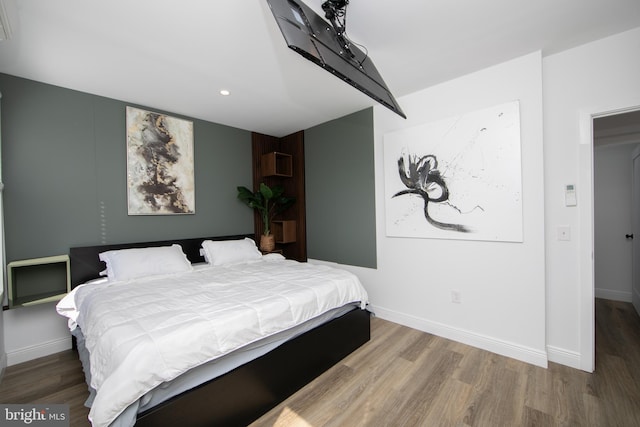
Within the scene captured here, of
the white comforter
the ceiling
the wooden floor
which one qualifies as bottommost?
the wooden floor

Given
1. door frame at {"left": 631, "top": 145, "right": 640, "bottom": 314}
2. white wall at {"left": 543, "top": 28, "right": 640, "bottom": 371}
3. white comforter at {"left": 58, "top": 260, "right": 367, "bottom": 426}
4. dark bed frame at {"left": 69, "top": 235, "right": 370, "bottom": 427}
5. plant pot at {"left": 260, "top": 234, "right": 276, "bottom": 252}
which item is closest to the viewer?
white comforter at {"left": 58, "top": 260, "right": 367, "bottom": 426}

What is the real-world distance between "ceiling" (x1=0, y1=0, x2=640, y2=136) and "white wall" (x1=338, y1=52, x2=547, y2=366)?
0.20 m

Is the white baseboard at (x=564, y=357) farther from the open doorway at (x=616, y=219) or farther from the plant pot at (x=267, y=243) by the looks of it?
the plant pot at (x=267, y=243)

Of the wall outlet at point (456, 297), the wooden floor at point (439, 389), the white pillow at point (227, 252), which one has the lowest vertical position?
the wooden floor at point (439, 389)

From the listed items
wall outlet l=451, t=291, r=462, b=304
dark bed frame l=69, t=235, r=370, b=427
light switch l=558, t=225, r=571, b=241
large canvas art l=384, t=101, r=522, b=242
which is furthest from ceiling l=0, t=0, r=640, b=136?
wall outlet l=451, t=291, r=462, b=304

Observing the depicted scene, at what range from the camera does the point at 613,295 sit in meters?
3.56

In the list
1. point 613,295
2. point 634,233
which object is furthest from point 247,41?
point 613,295

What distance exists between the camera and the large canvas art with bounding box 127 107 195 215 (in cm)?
297

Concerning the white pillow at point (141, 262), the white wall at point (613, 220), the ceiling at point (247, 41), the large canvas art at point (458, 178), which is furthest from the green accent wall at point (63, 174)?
the white wall at point (613, 220)

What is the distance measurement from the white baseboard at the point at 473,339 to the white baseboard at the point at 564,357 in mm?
112

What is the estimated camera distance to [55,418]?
1575mm

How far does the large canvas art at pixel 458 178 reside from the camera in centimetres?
230

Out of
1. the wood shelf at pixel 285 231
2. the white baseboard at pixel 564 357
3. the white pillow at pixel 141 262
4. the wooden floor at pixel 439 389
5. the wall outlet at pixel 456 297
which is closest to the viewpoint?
the wooden floor at pixel 439 389

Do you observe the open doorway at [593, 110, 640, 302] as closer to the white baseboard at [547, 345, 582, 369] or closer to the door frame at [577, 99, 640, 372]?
the door frame at [577, 99, 640, 372]
